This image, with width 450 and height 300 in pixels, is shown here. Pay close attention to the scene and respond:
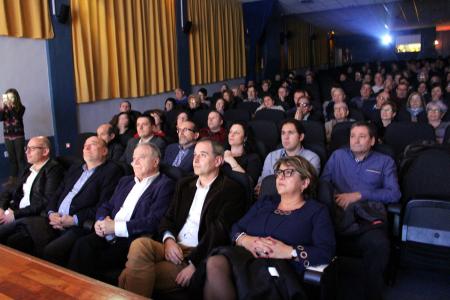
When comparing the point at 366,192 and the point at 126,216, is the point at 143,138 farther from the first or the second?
the point at 366,192

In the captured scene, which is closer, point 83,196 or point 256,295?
point 256,295

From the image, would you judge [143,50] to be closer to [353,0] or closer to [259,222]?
[259,222]

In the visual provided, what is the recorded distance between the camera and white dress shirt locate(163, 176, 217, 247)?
239 centimetres

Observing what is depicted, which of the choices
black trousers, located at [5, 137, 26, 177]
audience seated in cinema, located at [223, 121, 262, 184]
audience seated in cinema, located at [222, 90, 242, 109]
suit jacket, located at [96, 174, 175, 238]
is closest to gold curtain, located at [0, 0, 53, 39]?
black trousers, located at [5, 137, 26, 177]

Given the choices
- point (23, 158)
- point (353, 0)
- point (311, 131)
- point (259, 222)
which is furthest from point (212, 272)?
point (353, 0)

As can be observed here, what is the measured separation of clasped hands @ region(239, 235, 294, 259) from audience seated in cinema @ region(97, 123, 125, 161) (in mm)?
2443

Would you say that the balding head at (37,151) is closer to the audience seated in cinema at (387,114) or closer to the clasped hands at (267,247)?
the clasped hands at (267,247)

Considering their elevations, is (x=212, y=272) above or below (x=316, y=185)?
below

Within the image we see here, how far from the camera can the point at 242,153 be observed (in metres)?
3.55

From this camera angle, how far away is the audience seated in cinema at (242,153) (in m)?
3.37

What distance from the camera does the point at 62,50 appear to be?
599 cm

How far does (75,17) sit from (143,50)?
4.92ft

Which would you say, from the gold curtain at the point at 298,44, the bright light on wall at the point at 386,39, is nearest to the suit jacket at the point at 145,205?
the gold curtain at the point at 298,44

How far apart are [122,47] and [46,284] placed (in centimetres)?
576
